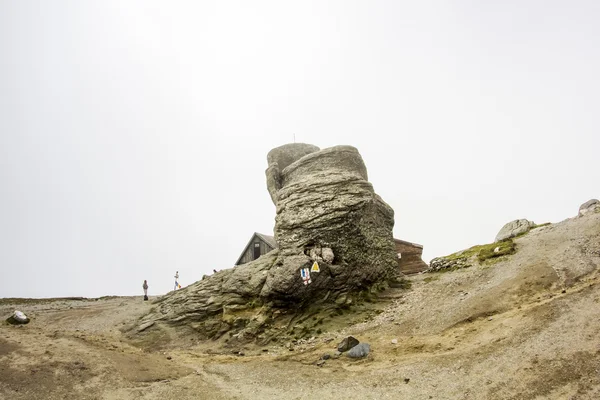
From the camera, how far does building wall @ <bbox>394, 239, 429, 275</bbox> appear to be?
150ft

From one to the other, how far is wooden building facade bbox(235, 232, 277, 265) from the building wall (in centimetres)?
1775

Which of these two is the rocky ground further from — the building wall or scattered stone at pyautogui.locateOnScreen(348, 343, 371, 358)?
the building wall

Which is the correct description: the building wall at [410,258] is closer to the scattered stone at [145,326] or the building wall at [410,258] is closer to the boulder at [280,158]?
the boulder at [280,158]

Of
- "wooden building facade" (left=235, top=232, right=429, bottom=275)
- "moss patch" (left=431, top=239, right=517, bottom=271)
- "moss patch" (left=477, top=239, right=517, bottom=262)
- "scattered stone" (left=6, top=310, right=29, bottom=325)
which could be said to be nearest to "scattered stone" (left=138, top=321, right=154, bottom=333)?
"scattered stone" (left=6, top=310, right=29, bottom=325)

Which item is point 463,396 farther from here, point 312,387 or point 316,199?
point 316,199

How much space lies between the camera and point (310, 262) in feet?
82.7

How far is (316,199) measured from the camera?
93.6 ft

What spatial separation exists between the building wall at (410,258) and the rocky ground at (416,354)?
2133 cm

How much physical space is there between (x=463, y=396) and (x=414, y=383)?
77.0 inches

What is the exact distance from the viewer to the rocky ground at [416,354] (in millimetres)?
11281

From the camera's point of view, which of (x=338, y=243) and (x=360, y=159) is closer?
(x=338, y=243)

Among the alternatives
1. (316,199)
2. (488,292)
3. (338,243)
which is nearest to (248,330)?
(338,243)

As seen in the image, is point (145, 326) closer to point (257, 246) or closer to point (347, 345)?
point (347, 345)

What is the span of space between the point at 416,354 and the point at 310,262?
11.3 meters
